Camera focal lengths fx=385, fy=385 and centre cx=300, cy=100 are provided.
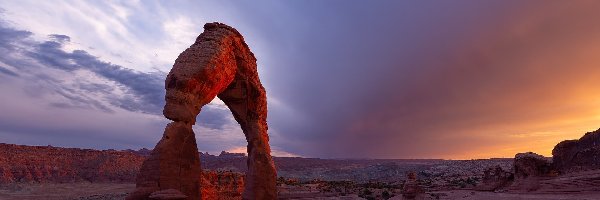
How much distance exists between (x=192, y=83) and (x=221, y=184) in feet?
47.1

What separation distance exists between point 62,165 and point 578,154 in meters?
72.7

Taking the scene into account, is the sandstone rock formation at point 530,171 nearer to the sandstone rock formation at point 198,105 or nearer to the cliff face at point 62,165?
the sandstone rock formation at point 198,105

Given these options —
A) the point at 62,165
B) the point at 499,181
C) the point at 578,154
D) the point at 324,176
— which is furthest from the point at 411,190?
the point at 324,176

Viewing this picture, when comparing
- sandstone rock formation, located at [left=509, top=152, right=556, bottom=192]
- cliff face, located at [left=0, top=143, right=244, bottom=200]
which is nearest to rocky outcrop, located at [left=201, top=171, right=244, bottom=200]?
sandstone rock formation, located at [left=509, top=152, right=556, bottom=192]

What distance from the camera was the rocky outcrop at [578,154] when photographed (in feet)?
75.7

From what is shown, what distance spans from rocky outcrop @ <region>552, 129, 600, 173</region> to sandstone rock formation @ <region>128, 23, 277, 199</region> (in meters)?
19.9

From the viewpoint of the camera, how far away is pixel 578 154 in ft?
81.3

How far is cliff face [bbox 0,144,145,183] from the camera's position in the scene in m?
60.3

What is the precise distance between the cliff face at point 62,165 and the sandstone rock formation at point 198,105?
5821cm

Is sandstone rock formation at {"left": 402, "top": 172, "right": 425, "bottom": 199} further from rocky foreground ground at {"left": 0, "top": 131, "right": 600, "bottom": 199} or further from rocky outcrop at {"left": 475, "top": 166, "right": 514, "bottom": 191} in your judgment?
rocky outcrop at {"left": 475, "top": 166, "right": 514, "bottom": 191}

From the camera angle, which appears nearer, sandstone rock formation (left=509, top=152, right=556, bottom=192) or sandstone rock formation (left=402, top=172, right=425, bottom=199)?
sandstone rock formation (left=402, top=172, right=425, bottom=199)

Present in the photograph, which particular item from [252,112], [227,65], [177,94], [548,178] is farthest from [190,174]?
[548,178]

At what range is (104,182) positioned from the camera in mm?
66125

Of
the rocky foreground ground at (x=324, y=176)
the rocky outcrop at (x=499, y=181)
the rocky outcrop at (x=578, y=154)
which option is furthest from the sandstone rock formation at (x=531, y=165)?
the rocky outcrop at (x=499, y=181)
